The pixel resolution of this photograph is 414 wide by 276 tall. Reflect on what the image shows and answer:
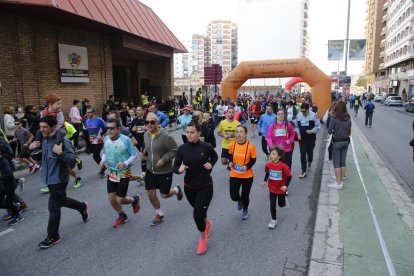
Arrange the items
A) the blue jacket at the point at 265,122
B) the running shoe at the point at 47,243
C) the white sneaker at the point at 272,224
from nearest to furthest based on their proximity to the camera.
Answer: the running shoe at the point at 47,243 < the white sneaker at the point at 272,224 < the blue jacket at the point at 265,122

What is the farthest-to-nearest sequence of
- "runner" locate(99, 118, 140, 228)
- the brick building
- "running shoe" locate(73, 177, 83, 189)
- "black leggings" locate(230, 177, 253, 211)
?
1. the brick building
2. "running shoe" locate(73, 177, 83, 189)
3. "black leggings" locate(230, 177, 253, 211)
4. "runner" locate(99, 118, 140, 228)

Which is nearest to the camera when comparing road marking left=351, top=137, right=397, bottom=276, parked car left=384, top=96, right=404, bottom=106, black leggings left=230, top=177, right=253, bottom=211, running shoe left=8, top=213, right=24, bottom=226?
road marking left=351, top=137, right=397, bottom=276

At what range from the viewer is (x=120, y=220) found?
5.33m

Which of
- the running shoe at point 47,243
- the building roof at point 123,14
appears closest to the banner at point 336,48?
the building roof at point 123,14

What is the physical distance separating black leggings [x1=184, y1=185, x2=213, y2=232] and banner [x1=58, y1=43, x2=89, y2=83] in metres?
11.6

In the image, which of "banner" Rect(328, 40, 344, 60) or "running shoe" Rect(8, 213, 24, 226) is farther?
"banner" Rect(328, 40, 344, 60)

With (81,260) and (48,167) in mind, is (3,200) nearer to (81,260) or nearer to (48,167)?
(48,167)

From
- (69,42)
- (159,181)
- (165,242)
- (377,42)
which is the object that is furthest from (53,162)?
(377,42)

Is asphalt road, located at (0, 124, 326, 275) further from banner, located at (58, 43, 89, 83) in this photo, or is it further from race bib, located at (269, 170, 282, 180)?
banner, located at (58, 43, 89, 83)

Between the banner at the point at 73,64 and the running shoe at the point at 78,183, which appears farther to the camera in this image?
the banner at the point at 73,64

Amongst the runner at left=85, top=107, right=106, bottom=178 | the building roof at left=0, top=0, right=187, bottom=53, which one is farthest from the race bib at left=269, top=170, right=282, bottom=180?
the building roof at left=0, top=0, right=187, bottom=53

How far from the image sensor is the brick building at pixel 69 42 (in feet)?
38.3

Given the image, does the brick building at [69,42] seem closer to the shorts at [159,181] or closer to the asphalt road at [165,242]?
the asphalt road at [165,242]

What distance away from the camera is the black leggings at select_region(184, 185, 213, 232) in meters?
4.28
